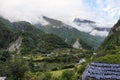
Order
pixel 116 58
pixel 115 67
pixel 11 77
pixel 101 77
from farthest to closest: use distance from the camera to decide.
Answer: pixel 11 77 → pixel 116 58 → pixel 115 67 → pixel 101 77

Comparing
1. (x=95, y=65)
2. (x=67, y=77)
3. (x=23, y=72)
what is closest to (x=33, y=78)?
(x=23, y=72)

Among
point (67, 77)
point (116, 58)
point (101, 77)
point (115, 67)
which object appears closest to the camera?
point (101, 77)

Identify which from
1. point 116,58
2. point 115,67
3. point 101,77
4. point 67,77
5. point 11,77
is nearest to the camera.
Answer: point 101,77

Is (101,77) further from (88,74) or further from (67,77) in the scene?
(67,77)

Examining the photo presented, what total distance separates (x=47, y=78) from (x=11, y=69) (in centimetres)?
1203

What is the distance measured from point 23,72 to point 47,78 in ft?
30.5

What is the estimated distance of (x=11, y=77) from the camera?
106 metres

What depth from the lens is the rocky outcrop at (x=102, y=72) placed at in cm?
3759

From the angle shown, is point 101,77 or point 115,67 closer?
point 101,77

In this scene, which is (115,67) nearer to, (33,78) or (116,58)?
(116,58)

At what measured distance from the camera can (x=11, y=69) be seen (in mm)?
107750

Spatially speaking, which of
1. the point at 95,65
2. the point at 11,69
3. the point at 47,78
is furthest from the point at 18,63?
the point at 95,65

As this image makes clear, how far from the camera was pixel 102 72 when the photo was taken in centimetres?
3881

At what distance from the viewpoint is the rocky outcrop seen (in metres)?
37.6
